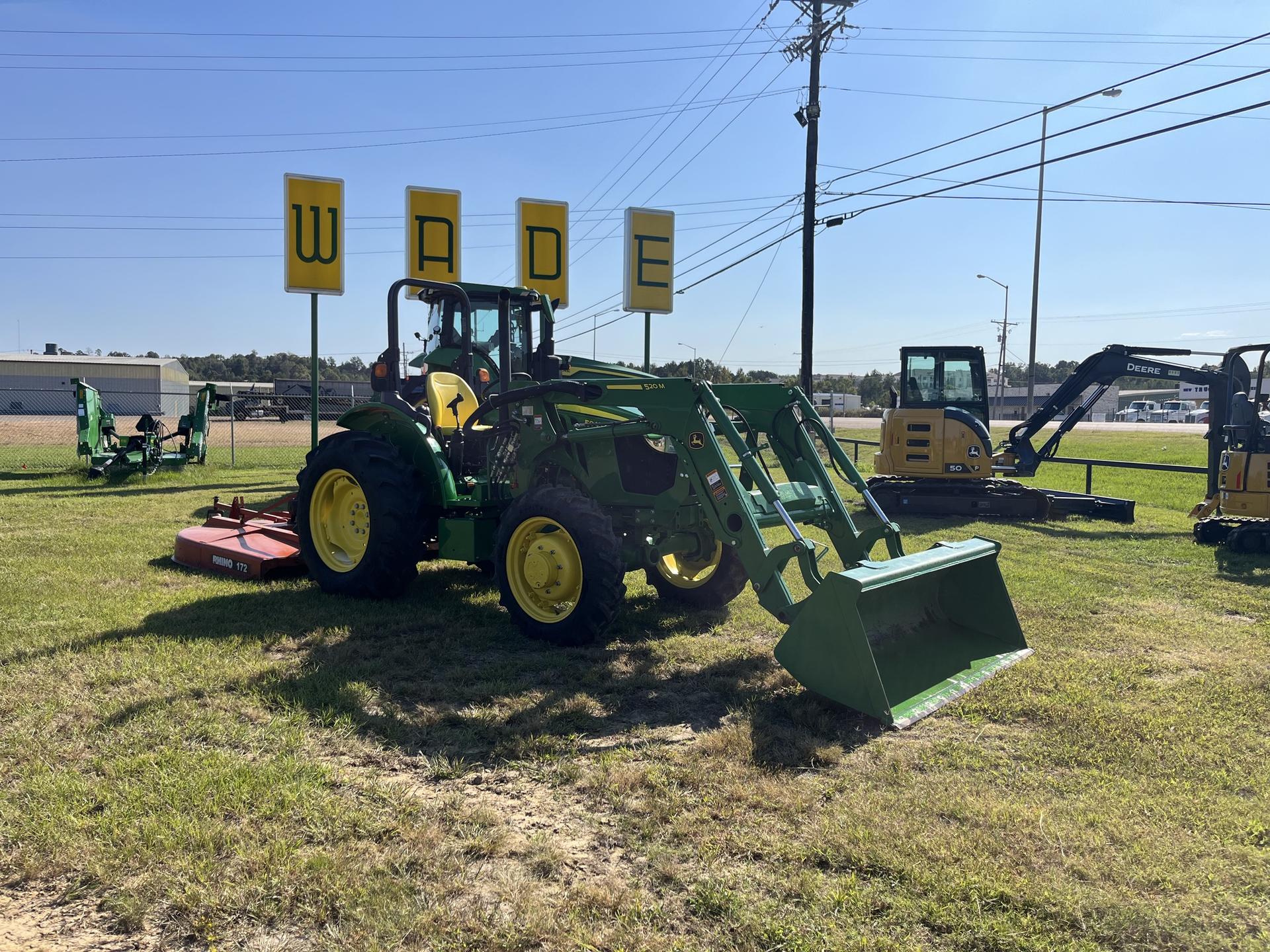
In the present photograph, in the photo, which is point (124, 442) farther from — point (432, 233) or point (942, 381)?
point (942, 381)

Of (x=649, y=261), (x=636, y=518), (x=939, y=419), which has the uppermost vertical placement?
(x=649, y=261)

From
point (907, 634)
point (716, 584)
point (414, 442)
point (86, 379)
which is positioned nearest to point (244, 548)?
point (414, 442)

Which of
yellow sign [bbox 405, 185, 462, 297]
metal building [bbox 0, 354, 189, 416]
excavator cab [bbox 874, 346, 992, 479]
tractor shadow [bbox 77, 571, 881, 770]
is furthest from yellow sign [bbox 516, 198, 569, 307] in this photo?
metal building [bbox 0, 354, 189, 416]

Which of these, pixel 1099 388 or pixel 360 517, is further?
pixel 1099 388

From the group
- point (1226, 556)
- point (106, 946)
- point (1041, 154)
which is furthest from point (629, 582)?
point (1041, 154)

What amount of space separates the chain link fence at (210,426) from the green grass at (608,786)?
3.76 metres

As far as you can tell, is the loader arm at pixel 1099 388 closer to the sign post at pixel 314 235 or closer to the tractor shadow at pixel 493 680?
the tractor shadow at pixel 493 680

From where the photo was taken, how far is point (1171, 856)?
3203 millimetres

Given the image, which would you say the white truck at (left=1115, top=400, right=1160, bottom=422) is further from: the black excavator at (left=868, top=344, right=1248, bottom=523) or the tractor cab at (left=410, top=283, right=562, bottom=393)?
the tractor cab at (left=410, top=283, right=562, bottom=393)

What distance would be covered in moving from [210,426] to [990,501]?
95.0 ft

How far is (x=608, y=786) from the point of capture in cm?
378

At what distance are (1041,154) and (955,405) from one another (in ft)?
63.5

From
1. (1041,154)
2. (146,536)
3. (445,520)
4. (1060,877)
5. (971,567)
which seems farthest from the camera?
(1041,154)

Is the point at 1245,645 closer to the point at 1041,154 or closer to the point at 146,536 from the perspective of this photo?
the point at 146,536
